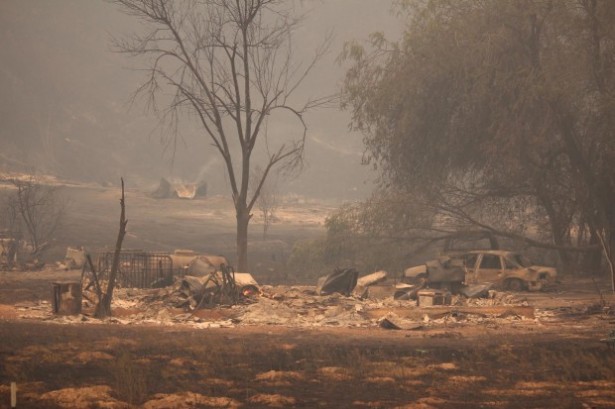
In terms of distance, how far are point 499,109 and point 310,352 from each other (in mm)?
15253

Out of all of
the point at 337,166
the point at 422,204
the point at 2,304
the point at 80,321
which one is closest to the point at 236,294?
the point at 80,321

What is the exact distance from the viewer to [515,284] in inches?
904

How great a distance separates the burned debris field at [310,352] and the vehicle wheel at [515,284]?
1.15m

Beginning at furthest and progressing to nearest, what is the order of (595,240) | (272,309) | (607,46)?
(595,240), (607,46), (272,309)

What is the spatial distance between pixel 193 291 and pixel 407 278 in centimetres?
815

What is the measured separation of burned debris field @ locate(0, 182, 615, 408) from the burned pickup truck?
4.00ft

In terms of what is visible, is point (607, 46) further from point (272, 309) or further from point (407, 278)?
point (272, 309)

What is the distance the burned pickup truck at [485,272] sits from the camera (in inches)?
837

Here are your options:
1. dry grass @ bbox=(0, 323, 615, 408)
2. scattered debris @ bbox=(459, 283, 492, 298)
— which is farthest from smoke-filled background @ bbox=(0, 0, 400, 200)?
dry grass @ bbox=(0, 323, 615, 408)

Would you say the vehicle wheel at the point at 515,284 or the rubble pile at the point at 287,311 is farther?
the vehicle wheel at the point at 515,284

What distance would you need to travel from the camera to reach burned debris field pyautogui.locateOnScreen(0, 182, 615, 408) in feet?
29.7

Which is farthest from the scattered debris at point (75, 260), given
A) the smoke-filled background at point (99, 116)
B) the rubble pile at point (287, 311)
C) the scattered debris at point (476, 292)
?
the smoke-filled background at point (99, 116)

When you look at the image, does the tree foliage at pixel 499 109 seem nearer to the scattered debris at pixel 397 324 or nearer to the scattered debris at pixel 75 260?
the scattered debris at pixel 397 324

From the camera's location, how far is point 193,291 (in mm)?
18672
